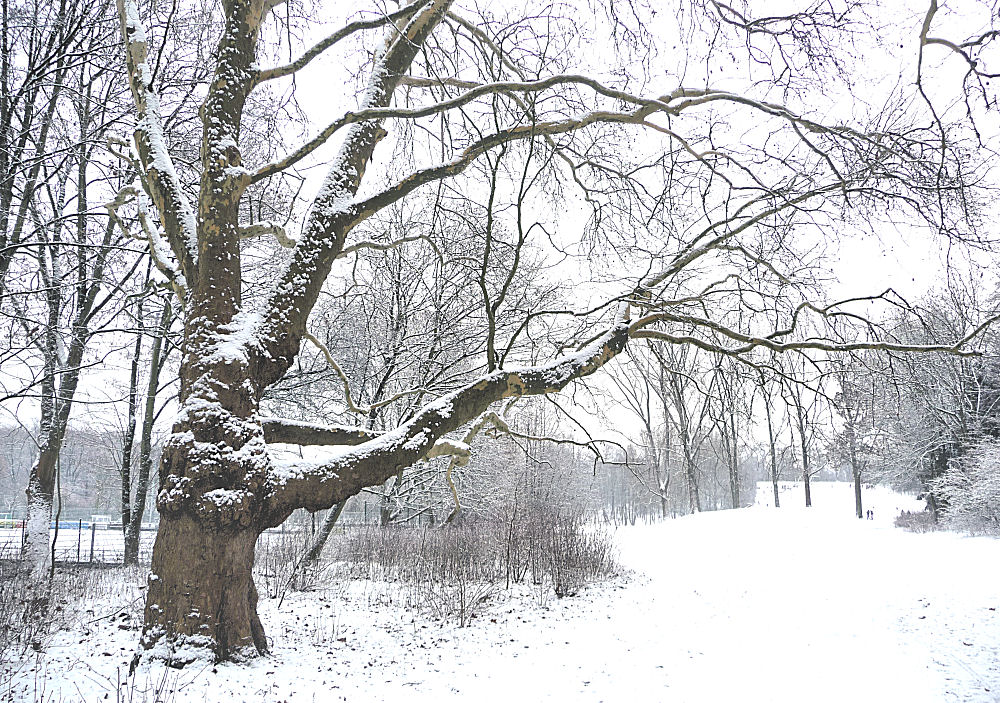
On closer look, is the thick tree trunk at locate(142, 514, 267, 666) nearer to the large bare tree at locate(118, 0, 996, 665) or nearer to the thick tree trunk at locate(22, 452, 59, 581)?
the large bare tree at locate(118, 0, 996, 665)

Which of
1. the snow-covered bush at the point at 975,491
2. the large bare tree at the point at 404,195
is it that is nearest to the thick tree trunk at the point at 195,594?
the large bare tree at the point at 404,195

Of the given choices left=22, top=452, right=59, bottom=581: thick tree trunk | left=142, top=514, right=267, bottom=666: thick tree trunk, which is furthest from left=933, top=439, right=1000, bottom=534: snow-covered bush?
left=22, top=452, right=59, bottom=581: thick tree trunk

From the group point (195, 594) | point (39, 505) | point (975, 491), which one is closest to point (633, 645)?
point (195, 594)

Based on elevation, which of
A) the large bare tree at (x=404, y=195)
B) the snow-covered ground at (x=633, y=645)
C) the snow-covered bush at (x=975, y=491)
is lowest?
the snow-covered ground at (x=633, y=645)

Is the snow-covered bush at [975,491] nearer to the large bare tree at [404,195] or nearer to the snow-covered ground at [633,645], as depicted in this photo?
the snow-covered ground at [633,645]

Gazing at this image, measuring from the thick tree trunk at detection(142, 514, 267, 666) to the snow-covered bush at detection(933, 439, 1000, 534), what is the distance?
1454 centimetres

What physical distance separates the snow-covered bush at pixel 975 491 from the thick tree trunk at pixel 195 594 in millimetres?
14543

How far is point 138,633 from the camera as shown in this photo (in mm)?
4938

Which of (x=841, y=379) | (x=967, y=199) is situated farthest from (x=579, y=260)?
(x=967, y=199)

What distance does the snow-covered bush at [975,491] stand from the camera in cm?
1239

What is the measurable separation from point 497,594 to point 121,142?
23.9 feet

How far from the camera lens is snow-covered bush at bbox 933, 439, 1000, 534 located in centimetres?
1239

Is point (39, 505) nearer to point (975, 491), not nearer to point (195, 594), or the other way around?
point (195, 594)

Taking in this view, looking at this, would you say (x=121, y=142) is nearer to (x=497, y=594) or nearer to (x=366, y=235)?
Result: (x=366, y=235)
